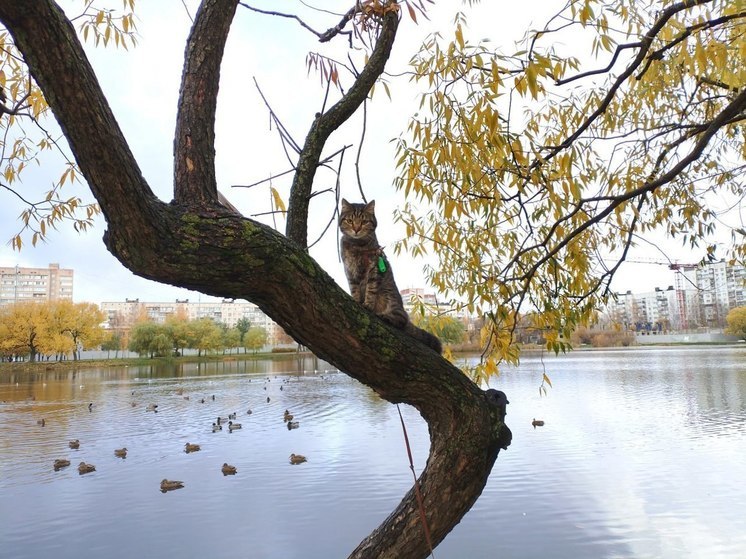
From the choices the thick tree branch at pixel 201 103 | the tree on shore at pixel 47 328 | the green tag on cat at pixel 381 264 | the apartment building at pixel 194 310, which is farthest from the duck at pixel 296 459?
the apartment building at pixel 194 310

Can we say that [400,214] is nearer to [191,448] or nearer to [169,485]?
[169,485]

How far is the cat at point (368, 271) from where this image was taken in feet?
8.96

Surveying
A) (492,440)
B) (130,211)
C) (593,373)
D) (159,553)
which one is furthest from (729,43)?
(593,373)

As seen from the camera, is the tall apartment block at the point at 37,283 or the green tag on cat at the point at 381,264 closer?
the green tag on cat at the point at 381,264

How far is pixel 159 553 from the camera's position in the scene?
7.14 m

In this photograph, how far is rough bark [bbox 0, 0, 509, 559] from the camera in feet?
4.28

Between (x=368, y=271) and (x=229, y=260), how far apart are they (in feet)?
4.82

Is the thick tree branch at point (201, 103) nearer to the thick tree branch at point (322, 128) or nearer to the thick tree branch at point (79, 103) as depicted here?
the thick tree branch at point (79, 103)

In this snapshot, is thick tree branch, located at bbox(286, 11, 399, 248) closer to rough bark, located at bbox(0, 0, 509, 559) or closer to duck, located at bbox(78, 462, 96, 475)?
rough bark, located at bbox(0, 0, 509, 559)

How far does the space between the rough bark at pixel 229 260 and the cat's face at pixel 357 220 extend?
1265 mm

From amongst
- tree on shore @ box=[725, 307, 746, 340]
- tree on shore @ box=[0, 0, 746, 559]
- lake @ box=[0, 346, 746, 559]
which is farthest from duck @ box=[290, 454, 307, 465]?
tree on shore @ box=[725, 307, 746, 340]

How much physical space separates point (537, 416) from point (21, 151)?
1411cm

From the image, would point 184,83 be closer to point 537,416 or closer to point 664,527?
point 664,527

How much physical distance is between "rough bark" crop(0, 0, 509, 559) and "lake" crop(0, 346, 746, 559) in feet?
18.2
